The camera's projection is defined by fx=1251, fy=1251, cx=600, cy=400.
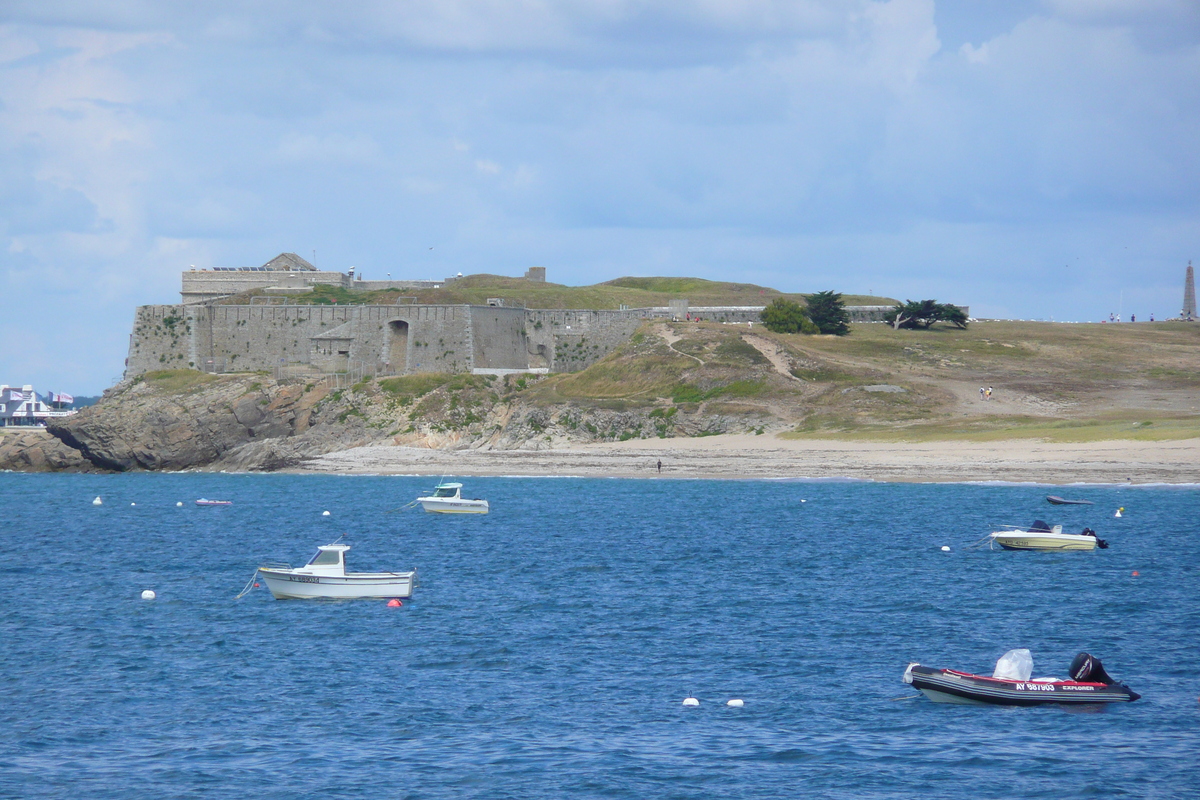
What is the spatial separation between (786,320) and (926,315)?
13715 millimetres

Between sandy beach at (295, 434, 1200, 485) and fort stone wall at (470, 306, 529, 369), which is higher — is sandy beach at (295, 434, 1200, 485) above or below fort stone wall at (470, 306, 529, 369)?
below

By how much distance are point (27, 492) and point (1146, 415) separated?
2592 inches

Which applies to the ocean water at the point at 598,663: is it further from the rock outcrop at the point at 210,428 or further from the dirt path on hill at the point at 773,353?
the dirt path on hill at the point at 773,353

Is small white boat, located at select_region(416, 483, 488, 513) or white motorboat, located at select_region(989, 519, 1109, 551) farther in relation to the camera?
small white boat, located at select_region(416, 483, 488, 513)

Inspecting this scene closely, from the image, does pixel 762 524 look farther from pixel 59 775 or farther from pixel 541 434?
pixel 59 775

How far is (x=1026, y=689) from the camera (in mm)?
21547

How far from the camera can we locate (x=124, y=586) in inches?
1423

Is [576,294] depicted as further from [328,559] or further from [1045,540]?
[328,559]

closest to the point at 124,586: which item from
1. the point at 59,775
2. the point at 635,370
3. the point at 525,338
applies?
the point at 59,775

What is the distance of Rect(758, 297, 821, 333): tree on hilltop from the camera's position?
97750 millimetres

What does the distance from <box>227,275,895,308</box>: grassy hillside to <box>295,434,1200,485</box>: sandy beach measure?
21.5 meters

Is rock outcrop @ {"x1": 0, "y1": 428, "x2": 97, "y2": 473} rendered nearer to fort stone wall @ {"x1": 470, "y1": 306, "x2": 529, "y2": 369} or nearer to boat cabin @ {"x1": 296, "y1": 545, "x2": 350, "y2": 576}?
fort stone wall @ {"x1": 470, "y1": 306, "x2": 529, "y2": 369}

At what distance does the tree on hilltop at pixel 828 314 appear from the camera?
323 ft

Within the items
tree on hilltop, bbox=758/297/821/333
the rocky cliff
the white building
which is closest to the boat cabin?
the rocky cliff
